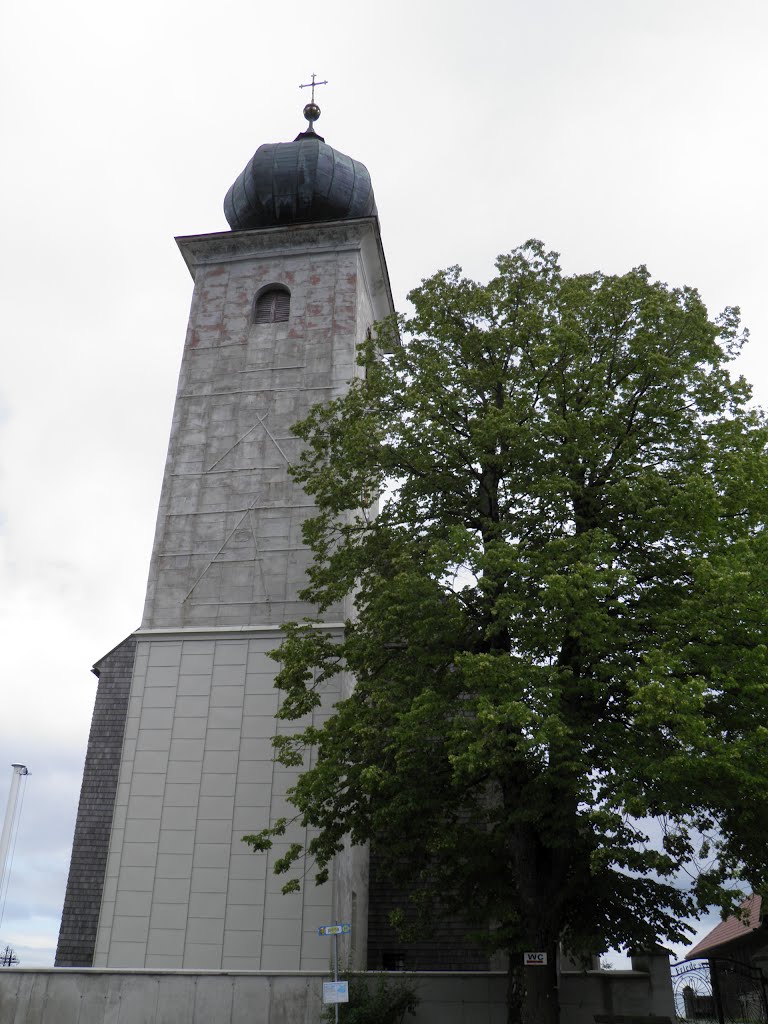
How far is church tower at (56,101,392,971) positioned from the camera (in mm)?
17781

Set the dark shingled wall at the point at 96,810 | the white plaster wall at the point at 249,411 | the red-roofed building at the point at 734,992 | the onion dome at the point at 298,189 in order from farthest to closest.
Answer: the onion dome at the point at 298,189
the white plaster wall at the point at 249,411
the dark shingled wall at the point at 96,810
the red-roofed building at the point at 734,992

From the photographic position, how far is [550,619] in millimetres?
12266

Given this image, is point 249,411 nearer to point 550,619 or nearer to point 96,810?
point 96,810

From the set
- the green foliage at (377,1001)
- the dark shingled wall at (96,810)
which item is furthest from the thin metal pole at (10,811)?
the green foliage at (377,1001)

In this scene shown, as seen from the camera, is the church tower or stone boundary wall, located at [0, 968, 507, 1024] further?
the church tower

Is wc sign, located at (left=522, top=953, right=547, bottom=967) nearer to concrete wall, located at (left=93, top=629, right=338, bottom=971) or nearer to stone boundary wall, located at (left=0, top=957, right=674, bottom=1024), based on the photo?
stone boundary wall, located at (left=0, top=957, right=674, bottom=1024)

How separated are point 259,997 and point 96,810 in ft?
24.7

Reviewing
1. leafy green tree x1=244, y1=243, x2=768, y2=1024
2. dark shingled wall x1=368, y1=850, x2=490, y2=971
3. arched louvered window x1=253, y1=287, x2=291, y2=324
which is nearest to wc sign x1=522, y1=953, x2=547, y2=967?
leafy green tree x1=244, y1=243, x2=768, y2=1024

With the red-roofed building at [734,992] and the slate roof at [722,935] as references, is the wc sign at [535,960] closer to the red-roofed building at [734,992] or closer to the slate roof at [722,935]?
the red-roofed building at [734,992]

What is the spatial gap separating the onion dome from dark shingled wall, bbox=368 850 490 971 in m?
16.7

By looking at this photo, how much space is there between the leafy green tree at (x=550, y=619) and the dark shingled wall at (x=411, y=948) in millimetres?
5902

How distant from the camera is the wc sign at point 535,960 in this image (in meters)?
12.0

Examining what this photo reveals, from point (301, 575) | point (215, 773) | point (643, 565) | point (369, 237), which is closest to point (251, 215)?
point (369, 237)

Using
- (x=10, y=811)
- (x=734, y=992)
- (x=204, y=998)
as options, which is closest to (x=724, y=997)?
(x=734, y=992)
